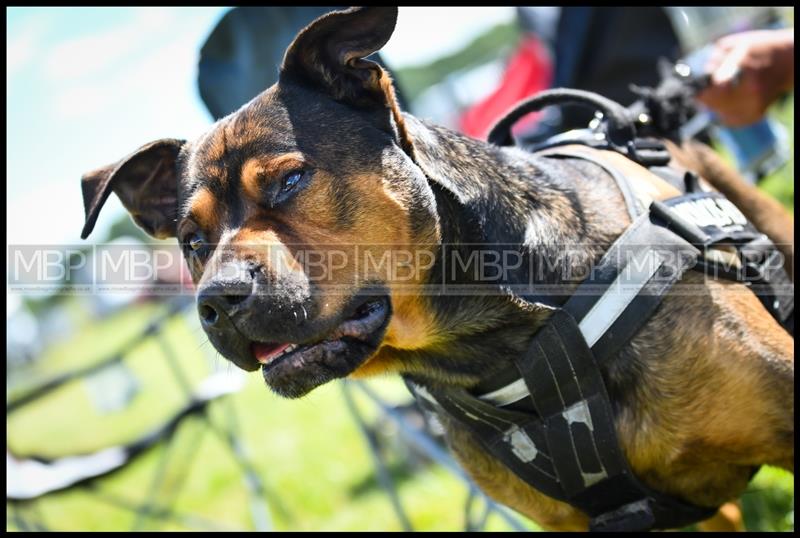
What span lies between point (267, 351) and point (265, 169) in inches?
21.2

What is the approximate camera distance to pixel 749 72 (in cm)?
402

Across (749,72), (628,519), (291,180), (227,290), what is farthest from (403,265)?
(749,72)

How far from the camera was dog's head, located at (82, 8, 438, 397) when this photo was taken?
2.45 meters

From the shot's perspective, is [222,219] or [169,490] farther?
[169,490]

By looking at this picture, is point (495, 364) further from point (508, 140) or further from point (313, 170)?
point (508, 140)

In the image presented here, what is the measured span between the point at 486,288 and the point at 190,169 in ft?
3.40

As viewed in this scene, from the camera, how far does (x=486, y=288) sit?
9.09ft

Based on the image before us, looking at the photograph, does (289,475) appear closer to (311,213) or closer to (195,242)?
(195,242)

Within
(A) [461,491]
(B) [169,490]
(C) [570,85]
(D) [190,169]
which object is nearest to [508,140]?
(D) [190,169]

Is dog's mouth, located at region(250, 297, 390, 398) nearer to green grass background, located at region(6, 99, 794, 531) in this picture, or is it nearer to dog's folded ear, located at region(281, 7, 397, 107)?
green grass background, located at region(6, 99, 794, 531)

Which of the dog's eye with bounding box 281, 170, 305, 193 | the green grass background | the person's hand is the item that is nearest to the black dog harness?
the green grass background

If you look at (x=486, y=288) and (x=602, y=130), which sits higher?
(x=602, y=130)

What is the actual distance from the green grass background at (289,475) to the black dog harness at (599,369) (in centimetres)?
74

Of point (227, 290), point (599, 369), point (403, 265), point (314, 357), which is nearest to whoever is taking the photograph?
point (227, 290)
